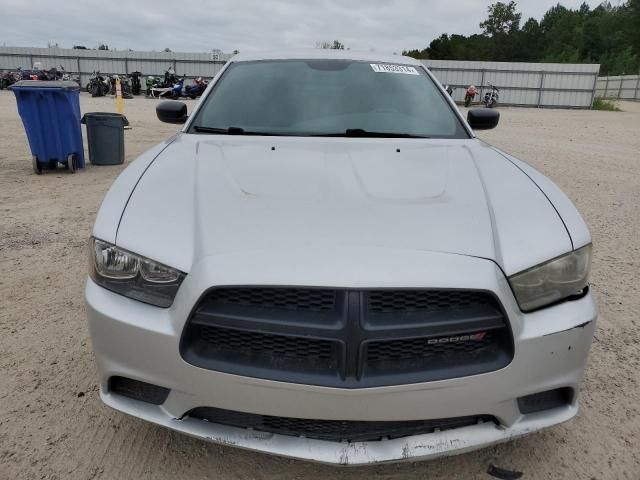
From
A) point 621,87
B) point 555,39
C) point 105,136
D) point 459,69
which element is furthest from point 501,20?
point 105,136

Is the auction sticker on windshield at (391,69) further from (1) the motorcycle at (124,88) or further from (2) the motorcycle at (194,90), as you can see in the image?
(1) the motorcycle at (124,88)

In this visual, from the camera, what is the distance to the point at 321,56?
3.33m

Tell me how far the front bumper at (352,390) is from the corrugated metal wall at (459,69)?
30.5 meters

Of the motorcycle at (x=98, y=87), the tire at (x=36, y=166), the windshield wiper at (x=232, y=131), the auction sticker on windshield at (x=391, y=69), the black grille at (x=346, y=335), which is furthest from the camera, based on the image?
the motorcycle at (x=98, y=87)

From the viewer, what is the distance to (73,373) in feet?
8.20

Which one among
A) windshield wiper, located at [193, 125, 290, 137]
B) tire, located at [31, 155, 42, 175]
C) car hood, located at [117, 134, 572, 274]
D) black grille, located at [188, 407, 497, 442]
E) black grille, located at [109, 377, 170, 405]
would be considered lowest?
tire, located at [31, 155, 42, 175]

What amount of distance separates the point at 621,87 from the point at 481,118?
5123 cm

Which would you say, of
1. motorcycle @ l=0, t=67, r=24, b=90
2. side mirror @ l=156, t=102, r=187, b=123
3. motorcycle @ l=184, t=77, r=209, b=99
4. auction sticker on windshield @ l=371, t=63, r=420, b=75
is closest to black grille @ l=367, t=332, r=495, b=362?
auction sticker on windshield @ l=371, t=63, r=420, b=75

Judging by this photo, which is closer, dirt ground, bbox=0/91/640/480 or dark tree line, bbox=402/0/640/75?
dirt ground, bbox=0/91/640/480

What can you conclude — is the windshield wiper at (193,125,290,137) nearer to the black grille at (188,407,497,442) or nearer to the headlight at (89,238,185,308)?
the headlight at (89,238,185,308)

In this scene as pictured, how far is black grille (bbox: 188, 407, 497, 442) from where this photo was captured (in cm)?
164

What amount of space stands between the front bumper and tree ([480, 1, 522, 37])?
9457 cm

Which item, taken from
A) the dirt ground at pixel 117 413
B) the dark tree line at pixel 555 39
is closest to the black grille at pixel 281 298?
the dirt ground at pixel 117 413

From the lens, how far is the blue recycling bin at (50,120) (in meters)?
6.86
